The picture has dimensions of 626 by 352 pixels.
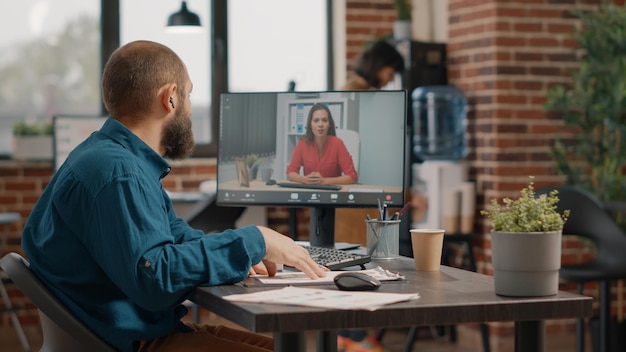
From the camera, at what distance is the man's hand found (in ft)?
6.77

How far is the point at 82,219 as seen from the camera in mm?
1960

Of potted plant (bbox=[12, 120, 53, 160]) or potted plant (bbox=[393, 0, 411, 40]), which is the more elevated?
potted plant (bbox=[393, 0, 411, 40])

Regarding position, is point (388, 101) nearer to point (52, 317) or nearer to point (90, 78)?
point (52, 317)

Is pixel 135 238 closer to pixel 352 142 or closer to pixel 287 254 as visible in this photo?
pixel 287 254

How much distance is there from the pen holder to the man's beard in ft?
1.85

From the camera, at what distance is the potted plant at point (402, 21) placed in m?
5.45

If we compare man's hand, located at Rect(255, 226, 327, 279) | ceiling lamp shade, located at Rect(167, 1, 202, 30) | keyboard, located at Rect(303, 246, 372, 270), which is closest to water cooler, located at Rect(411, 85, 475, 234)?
ceiling lamp shade, located at Rect(167, 1, 202, 30)

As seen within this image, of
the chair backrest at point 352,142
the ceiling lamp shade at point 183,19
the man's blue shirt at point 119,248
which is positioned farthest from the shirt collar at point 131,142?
the ceiling lamp shade at point 183,19

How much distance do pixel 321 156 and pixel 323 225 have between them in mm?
206

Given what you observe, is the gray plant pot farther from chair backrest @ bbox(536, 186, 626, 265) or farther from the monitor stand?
chair backrest @ bbox(536, 186, 626, 265)

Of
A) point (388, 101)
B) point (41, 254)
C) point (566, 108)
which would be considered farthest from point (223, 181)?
point (566, 108)

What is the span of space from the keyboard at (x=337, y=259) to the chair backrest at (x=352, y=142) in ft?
1.12

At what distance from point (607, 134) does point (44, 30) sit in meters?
3.16

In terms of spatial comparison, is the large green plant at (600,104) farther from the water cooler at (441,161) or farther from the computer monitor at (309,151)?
the computer monitor at (309,151)
